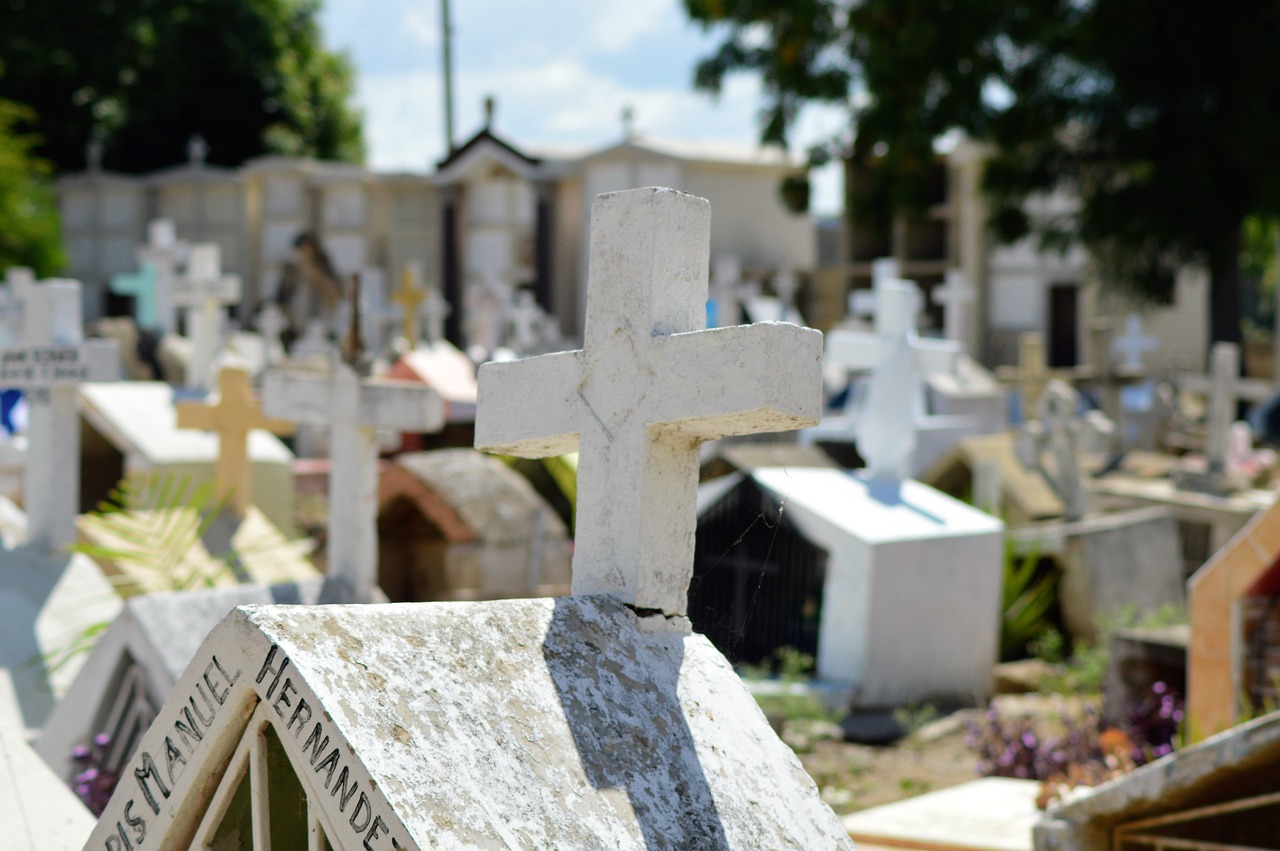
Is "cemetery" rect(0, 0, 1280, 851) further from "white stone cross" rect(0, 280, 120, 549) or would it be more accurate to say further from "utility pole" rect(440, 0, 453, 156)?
"utility pole" rect(440, 0, 453, 156)

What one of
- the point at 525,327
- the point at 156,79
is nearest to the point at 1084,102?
the point at 525,327

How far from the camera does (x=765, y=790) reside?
2.03 meters

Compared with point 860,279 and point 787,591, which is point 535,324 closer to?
point 860,279

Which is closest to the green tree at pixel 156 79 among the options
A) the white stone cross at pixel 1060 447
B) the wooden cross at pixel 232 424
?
the white stone cross at pixel 1060 447

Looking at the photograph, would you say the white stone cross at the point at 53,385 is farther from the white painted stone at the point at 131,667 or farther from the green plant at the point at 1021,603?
the green plant at the point at 1021,603

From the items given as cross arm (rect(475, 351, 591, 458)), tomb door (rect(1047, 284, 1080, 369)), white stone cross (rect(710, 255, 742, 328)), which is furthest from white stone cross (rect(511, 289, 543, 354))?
cross arm (rect(475, 351, 591, 458))

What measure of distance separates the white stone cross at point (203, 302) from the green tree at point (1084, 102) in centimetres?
897

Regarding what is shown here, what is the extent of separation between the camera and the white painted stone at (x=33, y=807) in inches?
103

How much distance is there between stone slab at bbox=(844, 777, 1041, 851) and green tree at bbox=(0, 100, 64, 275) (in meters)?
20.1

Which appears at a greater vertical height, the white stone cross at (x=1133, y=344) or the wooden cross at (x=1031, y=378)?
the white stone cross at (x=1133, y=344)

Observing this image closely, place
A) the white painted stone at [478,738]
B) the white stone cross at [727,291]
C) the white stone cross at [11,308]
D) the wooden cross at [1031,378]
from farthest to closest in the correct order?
the white stone cross at [727,291], the wooden cross at [1031,378], the white stone cross at [11,308], the white painted stone at [478,738]

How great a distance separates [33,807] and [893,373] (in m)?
6.23

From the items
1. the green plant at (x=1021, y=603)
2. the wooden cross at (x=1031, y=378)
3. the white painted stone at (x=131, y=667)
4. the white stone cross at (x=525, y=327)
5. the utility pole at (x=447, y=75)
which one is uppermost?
the utility pole at (x=447, y=75)

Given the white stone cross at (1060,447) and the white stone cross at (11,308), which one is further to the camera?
the white stone cross at (11,308)
